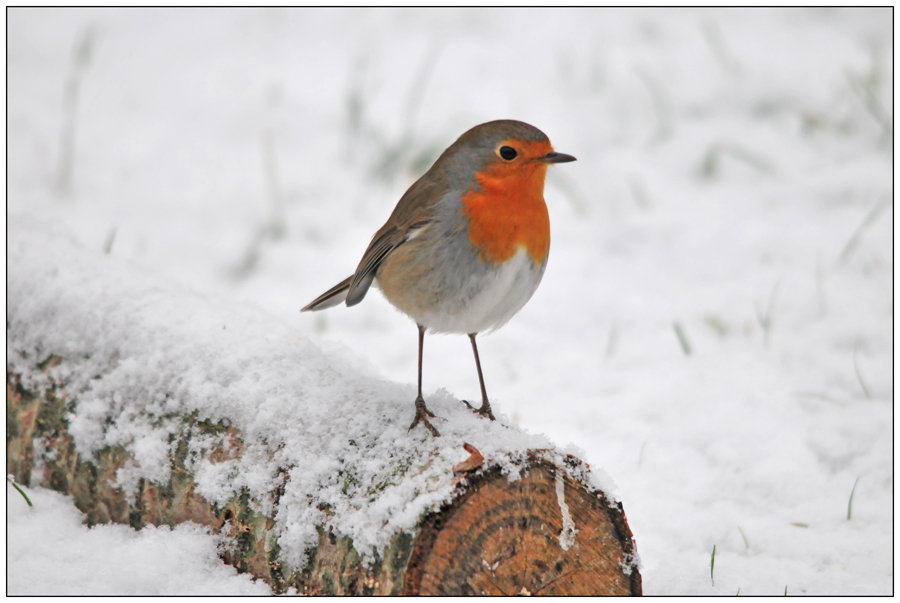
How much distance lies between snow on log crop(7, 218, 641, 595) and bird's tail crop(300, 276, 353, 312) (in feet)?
0.61

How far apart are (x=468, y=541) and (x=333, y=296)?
1.15 meters

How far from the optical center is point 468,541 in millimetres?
1720

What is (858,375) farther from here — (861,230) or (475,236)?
(475,236)

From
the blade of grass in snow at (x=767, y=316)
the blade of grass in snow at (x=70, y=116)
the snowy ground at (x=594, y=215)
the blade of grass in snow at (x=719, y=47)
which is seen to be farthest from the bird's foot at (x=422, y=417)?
the blade of grass in snow at (x=719, y=47)

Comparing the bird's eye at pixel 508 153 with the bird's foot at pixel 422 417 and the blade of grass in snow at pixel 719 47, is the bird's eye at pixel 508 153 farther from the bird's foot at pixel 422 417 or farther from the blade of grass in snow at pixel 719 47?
the blade of grass in snow at pixel 719 47

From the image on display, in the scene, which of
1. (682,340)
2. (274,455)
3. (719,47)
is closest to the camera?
(274,455)

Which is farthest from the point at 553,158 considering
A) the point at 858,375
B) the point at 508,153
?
the point at 858,375

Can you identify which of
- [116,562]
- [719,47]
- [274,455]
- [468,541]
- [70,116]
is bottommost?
[116,562]

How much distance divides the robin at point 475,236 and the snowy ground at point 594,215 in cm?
31

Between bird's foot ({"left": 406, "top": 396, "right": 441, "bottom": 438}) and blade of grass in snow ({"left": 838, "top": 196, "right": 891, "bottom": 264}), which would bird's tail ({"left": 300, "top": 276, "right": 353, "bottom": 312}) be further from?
blade of grass in snow ({"left": 838, "top": 196, "right": 891, "bottom": 264})

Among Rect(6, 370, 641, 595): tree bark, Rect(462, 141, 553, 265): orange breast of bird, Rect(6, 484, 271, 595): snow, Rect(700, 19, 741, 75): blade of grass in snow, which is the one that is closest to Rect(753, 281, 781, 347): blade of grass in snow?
Rect(462, 141, 553, 265): orange breast of bird

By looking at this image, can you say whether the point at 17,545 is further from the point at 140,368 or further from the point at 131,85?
the point at 131,85

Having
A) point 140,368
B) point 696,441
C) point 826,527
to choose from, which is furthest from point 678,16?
point 140,368

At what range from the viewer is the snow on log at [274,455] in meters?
1.75
